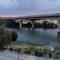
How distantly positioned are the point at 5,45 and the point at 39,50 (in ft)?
3.99

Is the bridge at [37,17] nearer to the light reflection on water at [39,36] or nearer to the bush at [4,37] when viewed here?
the light reflection on water at [39,36]

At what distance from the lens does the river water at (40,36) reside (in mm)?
5053

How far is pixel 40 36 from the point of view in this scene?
522 cm

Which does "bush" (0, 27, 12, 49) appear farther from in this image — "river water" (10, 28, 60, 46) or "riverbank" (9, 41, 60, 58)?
"river water" (10, 28, 60, 46)

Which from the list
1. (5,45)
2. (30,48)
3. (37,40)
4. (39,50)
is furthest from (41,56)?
(5,45)

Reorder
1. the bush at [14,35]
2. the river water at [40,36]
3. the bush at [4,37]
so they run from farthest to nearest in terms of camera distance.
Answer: the bush at [14,35]
the bush at [4,37]
the river water at [40,36]

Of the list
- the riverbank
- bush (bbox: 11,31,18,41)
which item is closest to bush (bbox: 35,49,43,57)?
the riverbank

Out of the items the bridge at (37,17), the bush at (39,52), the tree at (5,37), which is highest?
the bridge at (37,17)

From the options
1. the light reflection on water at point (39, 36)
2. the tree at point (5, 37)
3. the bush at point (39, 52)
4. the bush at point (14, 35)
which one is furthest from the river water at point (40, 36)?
the bush at point (39, 52)

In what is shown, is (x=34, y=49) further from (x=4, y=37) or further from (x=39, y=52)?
(x=4, y=37)

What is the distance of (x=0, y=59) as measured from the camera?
3309 millimetres

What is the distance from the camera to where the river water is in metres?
5.05

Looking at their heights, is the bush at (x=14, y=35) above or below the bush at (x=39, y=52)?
above

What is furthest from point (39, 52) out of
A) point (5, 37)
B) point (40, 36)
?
point (5, 37)
